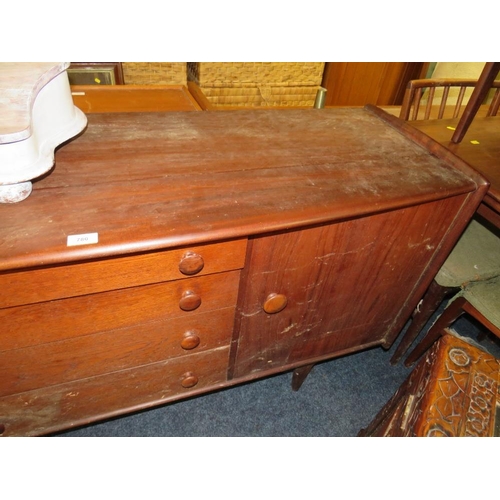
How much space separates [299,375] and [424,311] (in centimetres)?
61

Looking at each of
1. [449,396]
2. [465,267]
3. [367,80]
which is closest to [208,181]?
[449,396]

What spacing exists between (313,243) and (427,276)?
605mm

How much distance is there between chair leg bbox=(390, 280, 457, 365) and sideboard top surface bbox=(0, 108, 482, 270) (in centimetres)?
56

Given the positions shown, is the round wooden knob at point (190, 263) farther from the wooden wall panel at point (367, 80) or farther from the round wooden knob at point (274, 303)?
the wooden wall panel at point (367, 80)

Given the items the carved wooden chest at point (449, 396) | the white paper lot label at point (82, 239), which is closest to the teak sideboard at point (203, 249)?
the white paper lot label at point (82, 239)

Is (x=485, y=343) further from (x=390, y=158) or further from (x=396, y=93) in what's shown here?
(x=396, y=93)

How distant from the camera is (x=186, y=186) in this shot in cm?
91

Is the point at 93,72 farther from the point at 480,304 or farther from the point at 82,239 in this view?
the point at 480,304

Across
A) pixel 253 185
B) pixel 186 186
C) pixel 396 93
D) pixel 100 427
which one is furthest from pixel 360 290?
pixel 396 93

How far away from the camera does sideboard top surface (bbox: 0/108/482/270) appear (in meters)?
0.75

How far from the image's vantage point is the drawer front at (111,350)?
906 mm

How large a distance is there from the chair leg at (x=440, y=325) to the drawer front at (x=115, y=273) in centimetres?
106

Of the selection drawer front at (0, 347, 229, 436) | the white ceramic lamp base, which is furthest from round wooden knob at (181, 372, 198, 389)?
the white ceramic lamp base

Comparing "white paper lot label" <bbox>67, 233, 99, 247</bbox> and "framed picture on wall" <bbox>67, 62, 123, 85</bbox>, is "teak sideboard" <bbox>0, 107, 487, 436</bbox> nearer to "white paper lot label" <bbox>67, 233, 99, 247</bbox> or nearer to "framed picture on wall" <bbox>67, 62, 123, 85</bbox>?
"white paper lot label" <bbox>67, 233, 99, 247</bbox>
